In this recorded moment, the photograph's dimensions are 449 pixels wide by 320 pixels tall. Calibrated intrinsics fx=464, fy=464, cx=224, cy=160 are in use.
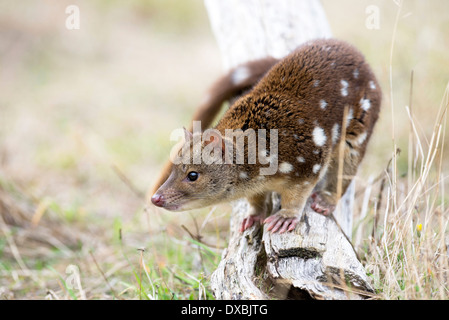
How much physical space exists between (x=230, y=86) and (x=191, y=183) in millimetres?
1066

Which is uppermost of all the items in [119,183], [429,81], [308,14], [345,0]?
[345,0]

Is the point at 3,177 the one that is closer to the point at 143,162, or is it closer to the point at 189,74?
the point at 143,162

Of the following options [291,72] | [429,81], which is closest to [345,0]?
[429,81]

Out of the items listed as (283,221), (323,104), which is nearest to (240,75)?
(323,104)

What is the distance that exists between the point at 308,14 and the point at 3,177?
3112 millimetres

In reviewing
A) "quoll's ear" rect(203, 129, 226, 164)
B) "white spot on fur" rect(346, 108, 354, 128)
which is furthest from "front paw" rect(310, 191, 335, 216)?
"quoll's ear" rect(203, 129, 226, 164)

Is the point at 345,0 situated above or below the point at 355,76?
above

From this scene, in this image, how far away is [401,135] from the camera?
16.8ft

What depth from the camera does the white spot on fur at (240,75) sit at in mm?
3475

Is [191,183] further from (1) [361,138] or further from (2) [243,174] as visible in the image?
(1) [361,138]

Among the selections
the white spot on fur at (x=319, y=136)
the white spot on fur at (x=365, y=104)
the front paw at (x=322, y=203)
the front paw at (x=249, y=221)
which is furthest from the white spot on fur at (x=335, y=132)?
the front paw at (x=249, y=221)

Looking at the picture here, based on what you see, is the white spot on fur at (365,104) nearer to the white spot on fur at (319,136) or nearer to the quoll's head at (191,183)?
the white spot on fur at (319,136)

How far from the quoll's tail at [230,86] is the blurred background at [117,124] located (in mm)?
741

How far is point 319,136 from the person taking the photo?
2869 millimetres
